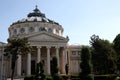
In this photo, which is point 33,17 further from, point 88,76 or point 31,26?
point 88,76

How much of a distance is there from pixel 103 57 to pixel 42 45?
18080 mm

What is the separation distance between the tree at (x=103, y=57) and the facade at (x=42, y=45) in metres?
8.86

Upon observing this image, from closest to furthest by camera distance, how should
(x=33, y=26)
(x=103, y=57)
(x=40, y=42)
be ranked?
(x=103, y=57)
(x=40, y=42)
(x=33, y=26)

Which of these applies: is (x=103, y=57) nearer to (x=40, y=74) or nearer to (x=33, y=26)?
(x=33, y=26)

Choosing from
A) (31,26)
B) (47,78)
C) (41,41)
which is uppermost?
(31,26)

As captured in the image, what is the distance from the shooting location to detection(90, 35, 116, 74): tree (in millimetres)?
74625

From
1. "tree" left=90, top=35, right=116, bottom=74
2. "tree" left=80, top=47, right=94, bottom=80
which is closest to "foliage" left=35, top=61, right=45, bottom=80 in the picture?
"tree" left=80, top=47, right=94, bottom=80

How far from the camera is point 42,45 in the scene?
77188 millimetres

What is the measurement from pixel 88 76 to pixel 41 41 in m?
35.5

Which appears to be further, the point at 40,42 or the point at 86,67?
the point at 40,42

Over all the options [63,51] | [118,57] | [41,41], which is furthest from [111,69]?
[41,41]

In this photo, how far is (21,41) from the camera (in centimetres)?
5941

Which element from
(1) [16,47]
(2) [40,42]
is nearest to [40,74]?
(1) [16,47]

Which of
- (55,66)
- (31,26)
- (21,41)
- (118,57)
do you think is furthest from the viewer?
(31,26)
